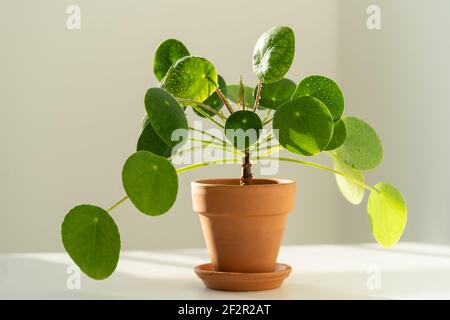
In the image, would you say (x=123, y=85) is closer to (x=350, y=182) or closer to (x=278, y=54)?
(x=350, y=182)

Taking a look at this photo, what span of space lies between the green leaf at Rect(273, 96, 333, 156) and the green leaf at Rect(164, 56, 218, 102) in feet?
0.55

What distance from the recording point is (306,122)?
1.15 meters

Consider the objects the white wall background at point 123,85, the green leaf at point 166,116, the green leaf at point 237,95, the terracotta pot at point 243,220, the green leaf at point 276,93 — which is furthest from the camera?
the white wall background at point 123,85

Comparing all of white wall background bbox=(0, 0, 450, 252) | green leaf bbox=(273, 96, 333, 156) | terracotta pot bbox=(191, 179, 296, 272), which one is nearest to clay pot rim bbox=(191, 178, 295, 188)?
terracotta pot bbox=(191, 179, 296, 272)

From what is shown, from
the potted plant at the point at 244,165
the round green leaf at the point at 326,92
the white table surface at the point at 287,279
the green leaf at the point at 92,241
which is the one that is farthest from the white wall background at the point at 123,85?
the green leaf at the point at 92,241

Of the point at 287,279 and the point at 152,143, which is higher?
the point at 152,143

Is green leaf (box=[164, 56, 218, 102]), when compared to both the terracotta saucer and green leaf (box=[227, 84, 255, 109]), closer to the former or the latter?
green leaf (box=[227, 84, 255, 109])

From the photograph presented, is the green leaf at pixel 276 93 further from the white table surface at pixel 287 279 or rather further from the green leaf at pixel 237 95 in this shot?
the white table surface at pixel 287 279

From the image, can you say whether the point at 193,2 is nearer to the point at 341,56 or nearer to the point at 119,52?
the point at 119,52

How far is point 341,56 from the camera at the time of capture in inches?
106

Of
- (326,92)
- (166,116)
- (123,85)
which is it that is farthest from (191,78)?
(123,85)

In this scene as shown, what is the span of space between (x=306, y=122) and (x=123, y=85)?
1.46 m

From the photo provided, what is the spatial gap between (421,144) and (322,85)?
1028 millimetres

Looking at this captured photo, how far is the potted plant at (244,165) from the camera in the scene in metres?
1.13
